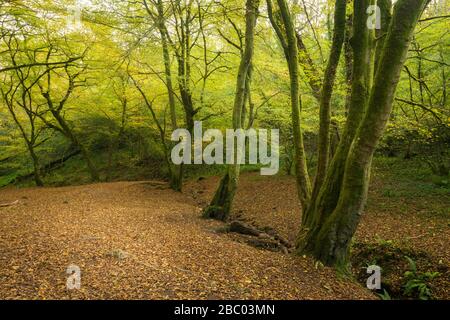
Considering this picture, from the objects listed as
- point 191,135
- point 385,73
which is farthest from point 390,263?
point 191,135

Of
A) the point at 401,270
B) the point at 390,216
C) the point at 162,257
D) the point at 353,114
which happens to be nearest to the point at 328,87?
the point at 353,114

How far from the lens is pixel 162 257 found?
4.79 metres

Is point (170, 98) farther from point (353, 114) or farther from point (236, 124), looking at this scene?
point (353, 114)

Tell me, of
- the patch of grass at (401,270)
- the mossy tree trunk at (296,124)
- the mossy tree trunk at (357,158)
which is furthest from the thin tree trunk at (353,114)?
the patch of grass at (401,270)

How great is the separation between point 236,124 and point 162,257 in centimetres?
486

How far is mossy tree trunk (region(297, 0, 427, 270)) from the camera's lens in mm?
3932

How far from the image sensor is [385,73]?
4.02 metres

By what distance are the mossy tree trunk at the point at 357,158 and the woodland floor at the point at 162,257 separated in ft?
1.37

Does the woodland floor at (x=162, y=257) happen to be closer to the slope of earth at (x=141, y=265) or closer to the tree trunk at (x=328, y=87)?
the slope of earth at (x=141, y=265)

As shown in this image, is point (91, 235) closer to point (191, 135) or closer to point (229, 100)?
point (191, 135)

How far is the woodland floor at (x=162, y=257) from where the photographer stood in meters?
3.65

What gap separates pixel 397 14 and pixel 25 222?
7.10 meters

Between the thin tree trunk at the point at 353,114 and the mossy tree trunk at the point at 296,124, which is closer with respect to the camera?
the thin tree trunk at the point at 353,114
